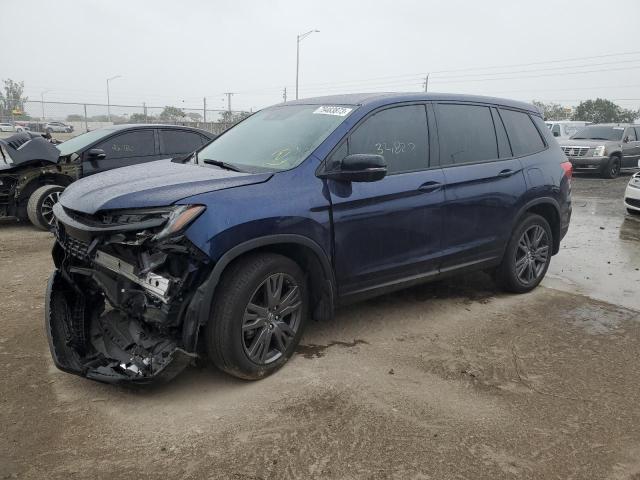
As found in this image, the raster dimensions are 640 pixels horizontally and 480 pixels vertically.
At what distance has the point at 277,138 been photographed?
4059mm

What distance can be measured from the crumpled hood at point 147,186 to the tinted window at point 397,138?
870mm

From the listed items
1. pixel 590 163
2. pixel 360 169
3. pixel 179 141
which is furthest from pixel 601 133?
pixel 360 169

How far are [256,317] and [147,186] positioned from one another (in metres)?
1.04

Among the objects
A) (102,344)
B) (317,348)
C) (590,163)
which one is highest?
(590,163)

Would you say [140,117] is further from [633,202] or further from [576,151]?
[633,202]

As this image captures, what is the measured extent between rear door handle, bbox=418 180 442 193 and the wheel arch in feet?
3.81

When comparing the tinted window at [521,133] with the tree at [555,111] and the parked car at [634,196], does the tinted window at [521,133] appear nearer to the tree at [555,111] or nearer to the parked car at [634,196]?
the parked car at [634,196]

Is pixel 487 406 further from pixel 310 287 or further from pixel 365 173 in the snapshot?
pixel 365 173

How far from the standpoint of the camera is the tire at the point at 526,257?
16.7 ft

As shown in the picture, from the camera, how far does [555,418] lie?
122 inches

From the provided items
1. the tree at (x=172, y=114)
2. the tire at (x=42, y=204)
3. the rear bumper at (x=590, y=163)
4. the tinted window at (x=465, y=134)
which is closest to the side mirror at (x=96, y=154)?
the tire at (x=42, y=204)

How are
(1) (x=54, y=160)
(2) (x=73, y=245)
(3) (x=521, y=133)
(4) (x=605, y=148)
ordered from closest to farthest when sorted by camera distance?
1. (2) (x=73, y=245)
2. (3) (x=521, y=133)
3. (1) (x=54, y=160)
4. (4) (x=605, y=148)

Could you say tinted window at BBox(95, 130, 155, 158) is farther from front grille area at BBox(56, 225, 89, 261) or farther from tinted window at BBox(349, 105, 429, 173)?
tinted window at BBox(349, 105, 429, 173)

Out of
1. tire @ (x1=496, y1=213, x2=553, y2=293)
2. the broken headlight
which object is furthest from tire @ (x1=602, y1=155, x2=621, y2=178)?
the broken headlight
